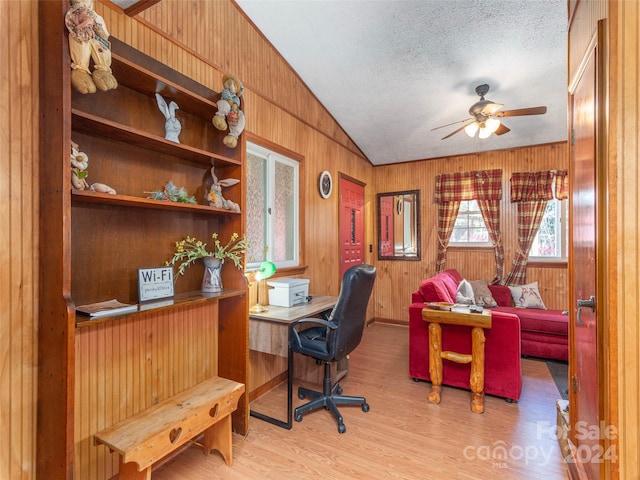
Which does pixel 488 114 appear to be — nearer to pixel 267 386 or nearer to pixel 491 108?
pixel 491 108

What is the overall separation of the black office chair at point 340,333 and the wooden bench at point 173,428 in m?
0.56

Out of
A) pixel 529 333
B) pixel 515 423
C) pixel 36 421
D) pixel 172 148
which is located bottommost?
pixel 515 423

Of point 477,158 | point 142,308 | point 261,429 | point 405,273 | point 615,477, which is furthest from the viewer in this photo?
point 405,273

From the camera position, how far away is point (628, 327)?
3.31 feet

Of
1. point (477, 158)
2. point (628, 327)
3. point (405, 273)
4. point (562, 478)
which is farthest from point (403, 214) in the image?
point (628, 327)

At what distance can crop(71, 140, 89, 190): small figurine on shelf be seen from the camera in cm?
138

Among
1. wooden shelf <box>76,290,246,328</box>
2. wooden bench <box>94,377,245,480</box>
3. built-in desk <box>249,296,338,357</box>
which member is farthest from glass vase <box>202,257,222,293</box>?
wooden bench <box>94,377,245,480</box>

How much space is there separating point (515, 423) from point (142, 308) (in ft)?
8.68

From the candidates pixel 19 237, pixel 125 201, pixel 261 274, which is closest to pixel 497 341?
pixel 261 274

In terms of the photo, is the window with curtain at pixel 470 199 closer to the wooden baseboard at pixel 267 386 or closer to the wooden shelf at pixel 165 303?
the wooden baseboard at pixel 267 386

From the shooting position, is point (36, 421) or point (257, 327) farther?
point (257, 327)

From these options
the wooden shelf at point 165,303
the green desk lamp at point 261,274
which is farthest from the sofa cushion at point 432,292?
the wooden shelf at point 165,303

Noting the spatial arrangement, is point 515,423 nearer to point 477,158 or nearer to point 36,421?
point 36,421

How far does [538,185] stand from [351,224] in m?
2.58
